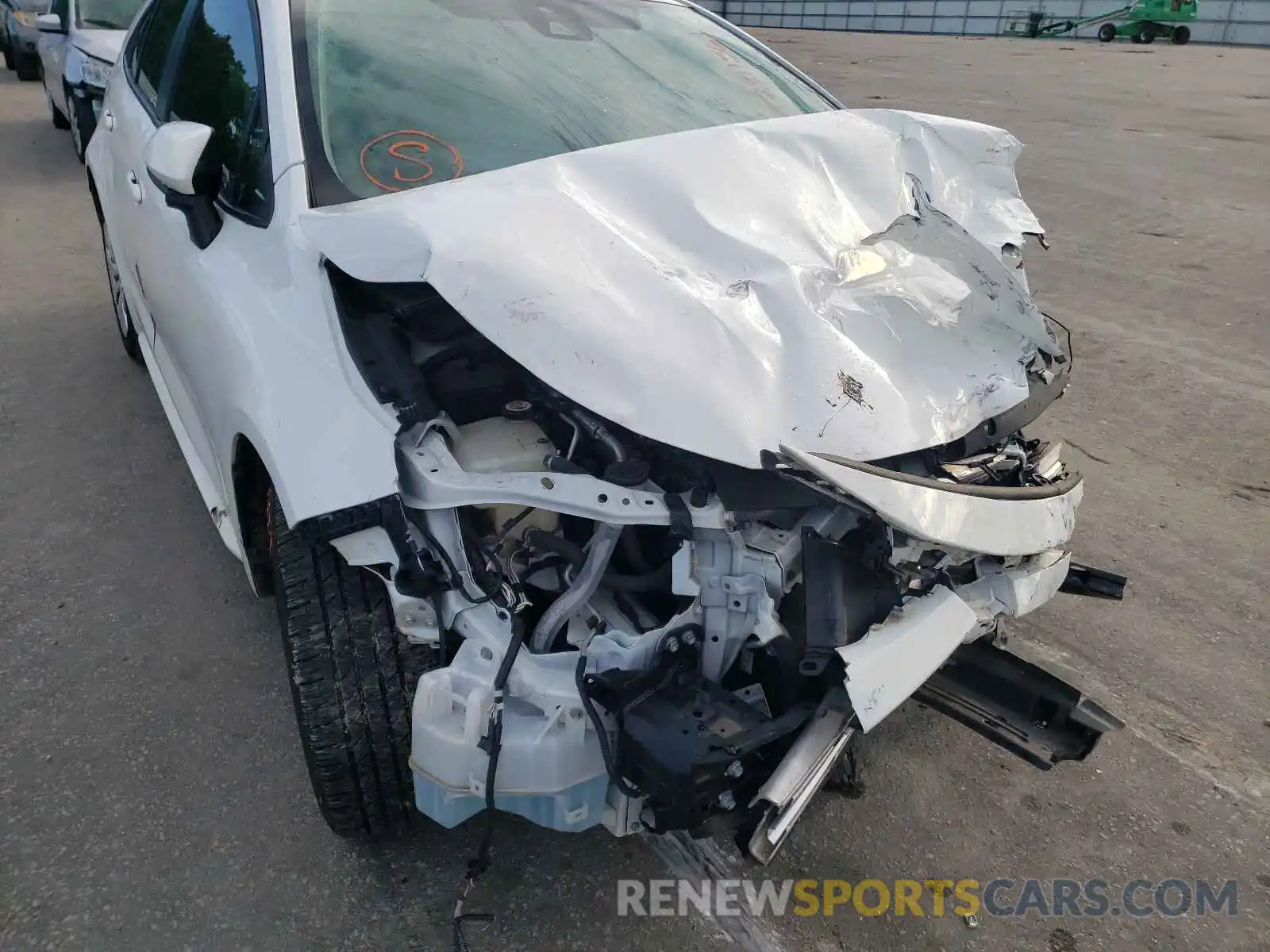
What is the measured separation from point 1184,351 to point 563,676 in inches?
182

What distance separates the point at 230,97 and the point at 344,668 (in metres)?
1.72

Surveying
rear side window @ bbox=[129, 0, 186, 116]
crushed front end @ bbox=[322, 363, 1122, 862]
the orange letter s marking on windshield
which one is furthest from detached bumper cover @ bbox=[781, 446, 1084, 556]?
rear side window @ bbox=[129, 0, 186, 116]

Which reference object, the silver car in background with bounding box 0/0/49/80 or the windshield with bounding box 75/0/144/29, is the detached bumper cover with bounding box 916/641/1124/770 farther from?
the silver car in background with bounding box 0/0/49/80

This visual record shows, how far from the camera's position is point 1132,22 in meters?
31.9

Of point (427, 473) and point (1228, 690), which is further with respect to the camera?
point (1228, 690)

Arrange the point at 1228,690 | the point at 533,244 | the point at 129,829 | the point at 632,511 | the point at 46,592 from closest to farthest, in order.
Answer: the point at 632,511
the point at 533,244
the point at 129,829
the point at 1228,690
the point at 46,592

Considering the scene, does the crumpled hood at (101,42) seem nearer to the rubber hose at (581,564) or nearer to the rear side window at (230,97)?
the rear side window at (230,97)

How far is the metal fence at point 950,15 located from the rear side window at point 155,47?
122 ft

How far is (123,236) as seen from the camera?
3564mm

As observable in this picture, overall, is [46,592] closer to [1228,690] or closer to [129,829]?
[129,829]

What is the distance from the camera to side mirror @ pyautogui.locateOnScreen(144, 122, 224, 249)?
7.61 ft

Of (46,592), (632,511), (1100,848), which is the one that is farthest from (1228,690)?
(46,592)

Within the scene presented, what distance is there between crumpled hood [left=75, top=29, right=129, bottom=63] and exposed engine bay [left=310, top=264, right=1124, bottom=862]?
232 inches

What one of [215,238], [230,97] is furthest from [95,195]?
[215,238]
